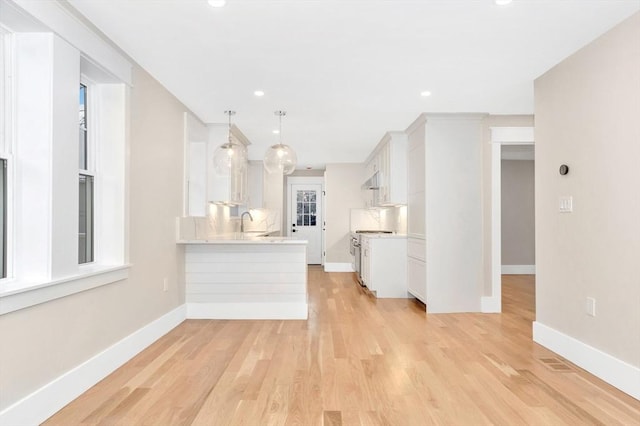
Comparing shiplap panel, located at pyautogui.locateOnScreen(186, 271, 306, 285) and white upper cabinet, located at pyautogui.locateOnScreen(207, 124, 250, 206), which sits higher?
white upper cabinet, located at pyautogui.locateOnScreen(207, 124, 250, 206)

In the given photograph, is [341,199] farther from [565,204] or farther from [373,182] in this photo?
[565,204]

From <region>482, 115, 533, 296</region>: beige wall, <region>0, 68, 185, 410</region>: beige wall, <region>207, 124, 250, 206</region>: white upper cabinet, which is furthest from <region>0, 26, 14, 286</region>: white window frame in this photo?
<region>482, 115, 533, 296</region>: beige wall

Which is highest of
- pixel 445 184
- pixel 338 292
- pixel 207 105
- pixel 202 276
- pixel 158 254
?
pixel 207 105

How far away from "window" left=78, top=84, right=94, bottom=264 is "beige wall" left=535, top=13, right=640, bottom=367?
12.3 ft

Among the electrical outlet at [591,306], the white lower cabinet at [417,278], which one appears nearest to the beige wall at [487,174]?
the white lower cabinet at [417,278]

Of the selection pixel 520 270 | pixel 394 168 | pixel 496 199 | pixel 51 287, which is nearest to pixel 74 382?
pixel 51 287

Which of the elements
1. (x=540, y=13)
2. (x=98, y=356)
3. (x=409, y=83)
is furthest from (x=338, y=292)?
(x=540, y=13)

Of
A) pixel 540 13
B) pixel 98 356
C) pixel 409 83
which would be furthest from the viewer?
pixel 409 83

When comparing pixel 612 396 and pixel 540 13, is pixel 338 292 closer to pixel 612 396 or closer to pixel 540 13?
pixel 612 396

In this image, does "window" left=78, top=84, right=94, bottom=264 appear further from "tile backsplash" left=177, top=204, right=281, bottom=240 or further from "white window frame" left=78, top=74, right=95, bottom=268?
"tile backsplash" left=177, top=204, right=281, bottom=240

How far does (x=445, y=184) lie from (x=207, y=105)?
117 inches

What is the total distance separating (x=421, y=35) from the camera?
280 cm

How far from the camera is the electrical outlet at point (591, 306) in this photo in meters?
2.92

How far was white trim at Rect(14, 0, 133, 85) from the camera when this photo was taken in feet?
7.11
